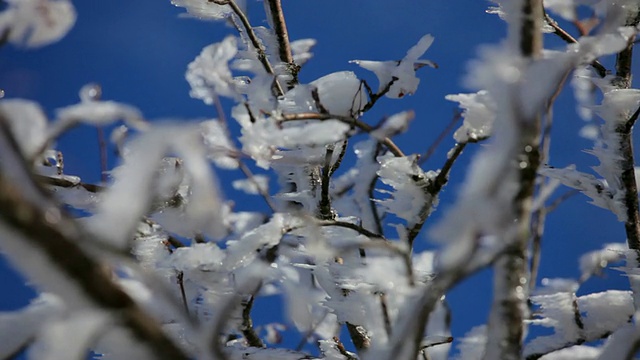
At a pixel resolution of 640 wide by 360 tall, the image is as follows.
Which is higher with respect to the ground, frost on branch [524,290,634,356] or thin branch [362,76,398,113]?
thin branch [362,76,398,113]

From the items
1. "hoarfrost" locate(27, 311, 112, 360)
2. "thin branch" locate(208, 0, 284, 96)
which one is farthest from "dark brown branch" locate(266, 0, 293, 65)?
"hoarfrost" locate(27, 311, 112, 360)

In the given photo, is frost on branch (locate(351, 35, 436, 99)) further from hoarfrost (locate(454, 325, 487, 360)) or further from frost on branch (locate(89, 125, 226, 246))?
frost on branch (locate(89, 125, 226, 246))

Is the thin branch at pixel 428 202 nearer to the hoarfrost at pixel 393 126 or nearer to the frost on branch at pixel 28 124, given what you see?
the hoarfrost at pixel 393 126

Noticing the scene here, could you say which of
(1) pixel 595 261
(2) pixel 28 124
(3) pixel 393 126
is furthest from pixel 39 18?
(1) pixel 595 261

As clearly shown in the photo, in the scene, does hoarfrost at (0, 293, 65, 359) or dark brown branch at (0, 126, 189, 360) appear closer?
dark brown branch at (0, 126, 189, 360)

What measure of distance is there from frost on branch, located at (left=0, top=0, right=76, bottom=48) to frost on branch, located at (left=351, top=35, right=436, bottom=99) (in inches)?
21.6

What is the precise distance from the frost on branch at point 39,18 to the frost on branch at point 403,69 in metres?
0.55

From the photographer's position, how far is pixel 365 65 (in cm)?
91

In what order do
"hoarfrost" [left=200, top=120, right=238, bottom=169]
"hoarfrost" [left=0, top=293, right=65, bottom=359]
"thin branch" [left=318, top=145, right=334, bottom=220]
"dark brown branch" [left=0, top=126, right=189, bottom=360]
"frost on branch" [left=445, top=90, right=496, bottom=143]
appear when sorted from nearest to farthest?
"dark brown branch" [left=0, top=126, right=189, bottom=360], "hoarfrost" [left=0, top=293, right=65, bottom=359], "hoarfrost" [left=200, top=120, right=238, bottom=169], "frost on branch" [left=445, top=90, right=496, bottom=143], "thin branch" [left=318, top=145, right=334, bottom=220]

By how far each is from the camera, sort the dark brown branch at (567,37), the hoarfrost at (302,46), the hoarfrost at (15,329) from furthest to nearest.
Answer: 1. the hoarfrost at (302,46)
2. the dark brown branch at (567,37)
3. the hoarfrost at (15,329)

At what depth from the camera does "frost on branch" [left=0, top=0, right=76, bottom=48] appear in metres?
0.42

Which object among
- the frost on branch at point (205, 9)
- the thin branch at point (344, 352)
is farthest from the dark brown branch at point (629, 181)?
the frost on branch at point (205, 9)

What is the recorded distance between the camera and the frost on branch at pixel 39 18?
16.5 inches

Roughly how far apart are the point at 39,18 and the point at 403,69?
0.58 m
